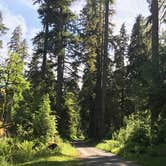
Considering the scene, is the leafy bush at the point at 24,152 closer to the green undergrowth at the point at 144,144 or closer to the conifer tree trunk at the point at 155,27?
the green undergrowth at the point at 144,144

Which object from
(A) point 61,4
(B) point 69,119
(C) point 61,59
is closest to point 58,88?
(C) point 61,59

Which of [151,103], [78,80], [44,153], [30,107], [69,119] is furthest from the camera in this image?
[69,119]

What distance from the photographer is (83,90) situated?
197ft

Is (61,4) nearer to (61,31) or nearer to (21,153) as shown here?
(61,31)

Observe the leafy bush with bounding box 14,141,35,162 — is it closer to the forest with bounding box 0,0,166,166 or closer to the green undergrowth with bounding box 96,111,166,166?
the forest with bounding box 0,0,166,166

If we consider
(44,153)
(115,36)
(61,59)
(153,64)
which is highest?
(115,36)

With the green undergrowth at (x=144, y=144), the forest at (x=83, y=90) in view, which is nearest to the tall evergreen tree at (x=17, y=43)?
the forest at (x=83, y=90)

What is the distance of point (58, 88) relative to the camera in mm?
43500

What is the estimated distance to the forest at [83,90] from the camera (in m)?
23.1

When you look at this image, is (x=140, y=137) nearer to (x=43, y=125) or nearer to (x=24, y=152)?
(x=43, y=125)

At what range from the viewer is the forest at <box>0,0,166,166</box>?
2312 centimetres

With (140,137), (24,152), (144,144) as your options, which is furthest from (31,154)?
(140,137)

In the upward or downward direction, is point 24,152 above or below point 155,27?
below

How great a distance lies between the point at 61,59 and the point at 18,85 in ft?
62.4
